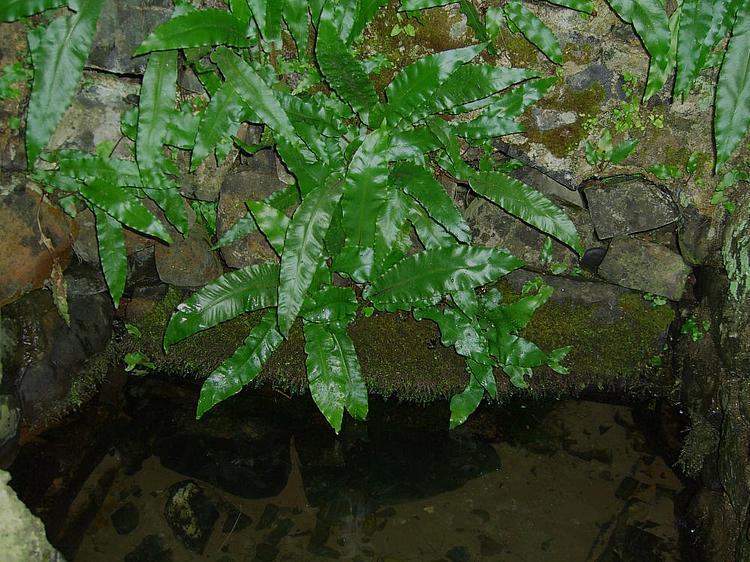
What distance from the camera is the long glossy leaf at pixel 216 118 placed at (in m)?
3.08

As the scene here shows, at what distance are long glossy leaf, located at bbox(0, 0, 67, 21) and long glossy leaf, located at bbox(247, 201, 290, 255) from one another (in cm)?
127

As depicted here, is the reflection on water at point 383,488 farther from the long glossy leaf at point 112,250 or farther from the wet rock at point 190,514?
the long glossy leaf at point 112,250

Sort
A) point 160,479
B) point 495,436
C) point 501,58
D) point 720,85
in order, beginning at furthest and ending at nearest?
point 495,436 → point 160,479 → point 501,58 → point 720,85

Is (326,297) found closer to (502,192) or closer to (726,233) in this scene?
(502,192)

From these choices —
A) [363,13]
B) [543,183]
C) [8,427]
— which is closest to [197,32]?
[363,13]

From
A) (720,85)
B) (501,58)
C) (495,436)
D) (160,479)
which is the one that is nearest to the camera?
(720,85)

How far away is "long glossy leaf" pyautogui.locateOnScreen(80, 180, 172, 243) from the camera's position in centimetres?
326

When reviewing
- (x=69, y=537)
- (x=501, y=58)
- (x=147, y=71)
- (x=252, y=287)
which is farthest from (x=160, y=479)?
(x=501, y=58)

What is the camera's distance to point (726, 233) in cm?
336

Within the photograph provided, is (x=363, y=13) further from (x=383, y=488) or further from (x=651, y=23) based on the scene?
(x=383, y=488)

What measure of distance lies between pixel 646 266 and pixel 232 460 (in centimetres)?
261

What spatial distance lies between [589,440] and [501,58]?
2207 mm

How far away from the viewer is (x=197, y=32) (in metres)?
2.85

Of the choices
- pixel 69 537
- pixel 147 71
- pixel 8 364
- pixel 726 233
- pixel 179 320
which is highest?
pixel 147 71
